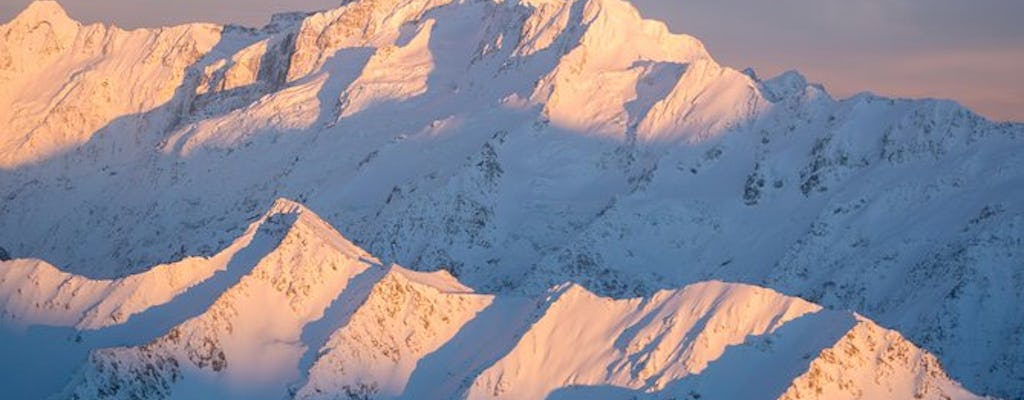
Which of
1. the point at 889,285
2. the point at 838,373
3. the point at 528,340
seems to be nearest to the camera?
the point at 838,373

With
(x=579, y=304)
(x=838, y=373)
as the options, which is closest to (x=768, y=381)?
(x=838, y=373)

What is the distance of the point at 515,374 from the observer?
165 m

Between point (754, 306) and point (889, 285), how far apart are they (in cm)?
3595

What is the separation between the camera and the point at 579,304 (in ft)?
562

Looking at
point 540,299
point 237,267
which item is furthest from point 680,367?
point 237,267

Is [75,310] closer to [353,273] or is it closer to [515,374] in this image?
[353,273]

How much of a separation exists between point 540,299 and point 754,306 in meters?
20.2

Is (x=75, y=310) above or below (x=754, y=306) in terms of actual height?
below

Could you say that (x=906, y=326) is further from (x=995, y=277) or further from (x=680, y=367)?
(x=680, y=367)

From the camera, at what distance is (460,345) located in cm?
17450

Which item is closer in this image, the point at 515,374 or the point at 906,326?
the point at 515,374

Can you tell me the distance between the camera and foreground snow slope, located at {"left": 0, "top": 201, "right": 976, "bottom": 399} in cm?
15925

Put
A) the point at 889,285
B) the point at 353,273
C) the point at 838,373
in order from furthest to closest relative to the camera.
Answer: the point at 889,285, the point at 353,273, the point at 838,373

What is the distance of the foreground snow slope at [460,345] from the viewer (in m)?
159
